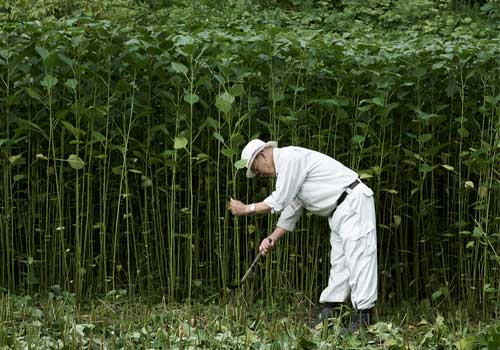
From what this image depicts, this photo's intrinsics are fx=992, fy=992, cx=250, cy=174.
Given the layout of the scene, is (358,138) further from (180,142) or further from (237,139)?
(180,142)

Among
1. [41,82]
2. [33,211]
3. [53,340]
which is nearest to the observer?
[53,340]

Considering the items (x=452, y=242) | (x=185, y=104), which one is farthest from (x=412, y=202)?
(x=185, y=104)

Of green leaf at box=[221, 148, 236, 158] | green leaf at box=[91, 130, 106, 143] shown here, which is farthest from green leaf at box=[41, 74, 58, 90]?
green leaf at box=[221, 148, 236, 158]

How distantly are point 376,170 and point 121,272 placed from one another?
2.17m

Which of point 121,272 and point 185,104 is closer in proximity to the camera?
point 185,104

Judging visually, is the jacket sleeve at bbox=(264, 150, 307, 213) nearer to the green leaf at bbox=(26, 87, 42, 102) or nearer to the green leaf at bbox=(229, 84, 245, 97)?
the green leaf at bbox=(229, 84, 245, 97)

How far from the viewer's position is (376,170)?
7.23 meters

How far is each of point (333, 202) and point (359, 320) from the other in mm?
805

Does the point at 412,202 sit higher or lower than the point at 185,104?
lower

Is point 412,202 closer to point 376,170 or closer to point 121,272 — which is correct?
point 376,170

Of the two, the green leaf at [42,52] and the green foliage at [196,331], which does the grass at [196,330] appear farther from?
the green leaf at [42,52]

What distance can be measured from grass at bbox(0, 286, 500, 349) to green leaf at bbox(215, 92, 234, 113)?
1.32 m

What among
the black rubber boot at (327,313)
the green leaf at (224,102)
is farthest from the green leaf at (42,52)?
the black rubber boot at (327,313)

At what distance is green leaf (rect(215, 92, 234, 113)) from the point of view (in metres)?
6.95
